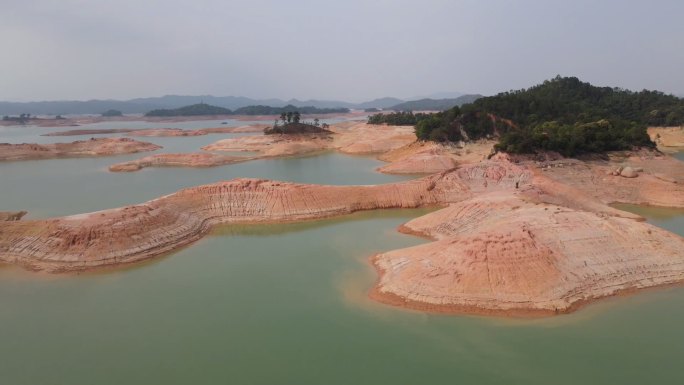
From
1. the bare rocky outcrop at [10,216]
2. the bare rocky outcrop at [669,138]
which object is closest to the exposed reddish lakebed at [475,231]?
the bare rocky outcrop at [10,216]

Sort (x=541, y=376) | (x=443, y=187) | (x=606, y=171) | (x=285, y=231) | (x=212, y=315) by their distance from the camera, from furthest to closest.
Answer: (x=606, y=171), (x=443, y=187), (x=285, y=231), (x=212, y=315), (x=541, y=376)

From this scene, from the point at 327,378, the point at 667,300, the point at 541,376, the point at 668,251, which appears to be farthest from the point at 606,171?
the point at 327,378

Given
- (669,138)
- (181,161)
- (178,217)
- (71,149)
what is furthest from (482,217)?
(71,149)

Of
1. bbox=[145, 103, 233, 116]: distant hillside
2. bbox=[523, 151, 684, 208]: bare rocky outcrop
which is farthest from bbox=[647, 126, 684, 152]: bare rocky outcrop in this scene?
bbox=[145, 103, 233, 116]: distant hillside

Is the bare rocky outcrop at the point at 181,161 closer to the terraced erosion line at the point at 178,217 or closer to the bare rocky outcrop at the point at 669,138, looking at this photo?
the terraced erosion line at the point at 178,217

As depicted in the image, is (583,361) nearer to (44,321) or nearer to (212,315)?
(212,315)

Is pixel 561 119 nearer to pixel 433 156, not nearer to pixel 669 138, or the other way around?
pixel 433 156

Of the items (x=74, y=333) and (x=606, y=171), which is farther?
(x=606, y=171)
